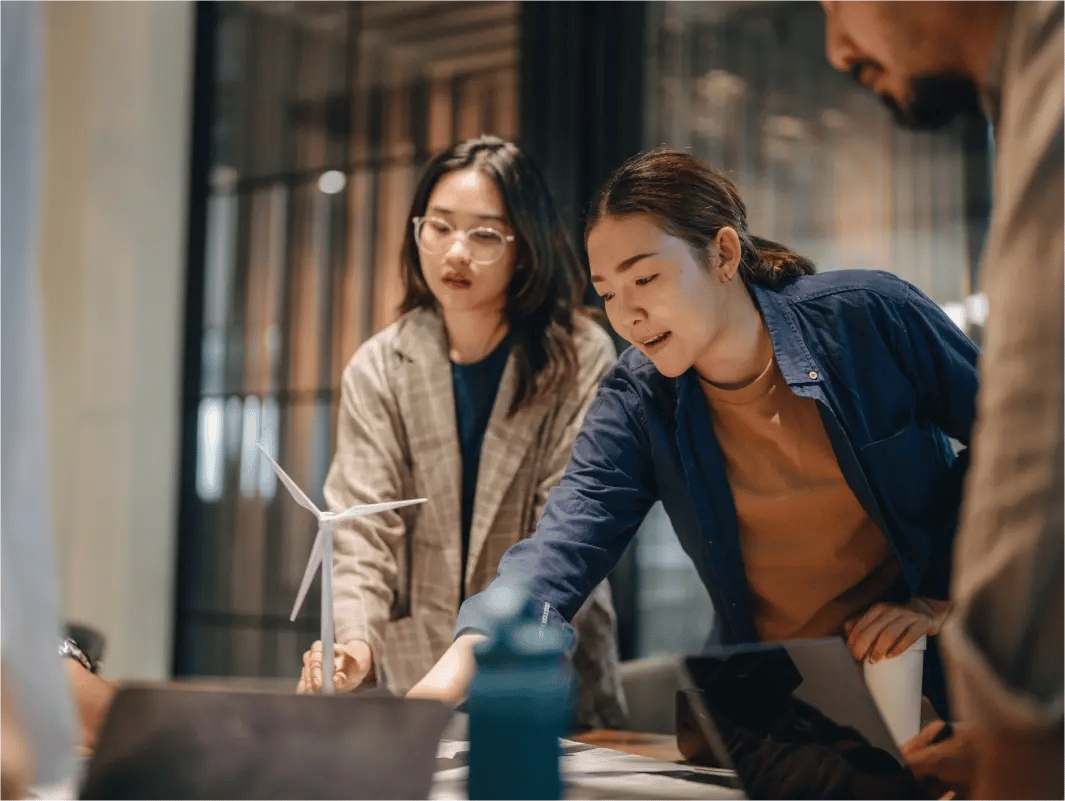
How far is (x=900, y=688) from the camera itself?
3.88 ft

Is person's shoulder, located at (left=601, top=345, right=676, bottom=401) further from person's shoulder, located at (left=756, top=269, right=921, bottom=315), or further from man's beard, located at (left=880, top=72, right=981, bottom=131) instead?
man's beard, located at (left=880, top=72, right=981, bottom=131)

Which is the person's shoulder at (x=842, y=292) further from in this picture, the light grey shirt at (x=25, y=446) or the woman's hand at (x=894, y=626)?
the light grey shirt at (x=25, y=446)

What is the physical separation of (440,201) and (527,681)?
108 cm

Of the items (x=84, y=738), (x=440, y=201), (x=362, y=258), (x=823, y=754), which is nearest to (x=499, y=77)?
(x=362, y=258)

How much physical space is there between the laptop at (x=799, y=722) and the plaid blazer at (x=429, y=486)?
2.30 feet

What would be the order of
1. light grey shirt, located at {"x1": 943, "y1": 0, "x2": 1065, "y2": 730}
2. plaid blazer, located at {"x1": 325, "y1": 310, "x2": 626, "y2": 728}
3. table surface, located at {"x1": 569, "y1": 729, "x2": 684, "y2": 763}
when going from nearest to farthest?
light grey shirt, located at {"x1": 943, "y1": 0, "x2": 1065, "y2": 730} → table surface, located at {"x1": 569, "y1": 729, "x2": 684, "y2": 763} → plaid blazer, located at {"x1": 325, "y1": 310, "x2": 626, "y2": 728}

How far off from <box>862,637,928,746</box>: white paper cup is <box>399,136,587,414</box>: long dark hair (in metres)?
0.74

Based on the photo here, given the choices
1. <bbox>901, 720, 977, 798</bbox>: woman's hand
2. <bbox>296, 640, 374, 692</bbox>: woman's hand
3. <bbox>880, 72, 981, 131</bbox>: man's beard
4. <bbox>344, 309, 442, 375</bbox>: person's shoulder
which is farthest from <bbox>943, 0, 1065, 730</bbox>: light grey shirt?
<bbox>344, 309, 442, 375</bbox>: person's shoulder

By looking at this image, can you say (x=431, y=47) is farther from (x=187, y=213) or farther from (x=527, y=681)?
(x=527, y=681)

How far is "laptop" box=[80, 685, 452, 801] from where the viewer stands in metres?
0.95

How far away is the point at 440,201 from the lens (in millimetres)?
1807

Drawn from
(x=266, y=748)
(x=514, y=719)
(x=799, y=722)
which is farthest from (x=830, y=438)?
(x=266, y=748)

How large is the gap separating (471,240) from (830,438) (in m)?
A: 0.67

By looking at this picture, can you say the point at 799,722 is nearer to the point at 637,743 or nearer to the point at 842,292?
the point at 637,743
